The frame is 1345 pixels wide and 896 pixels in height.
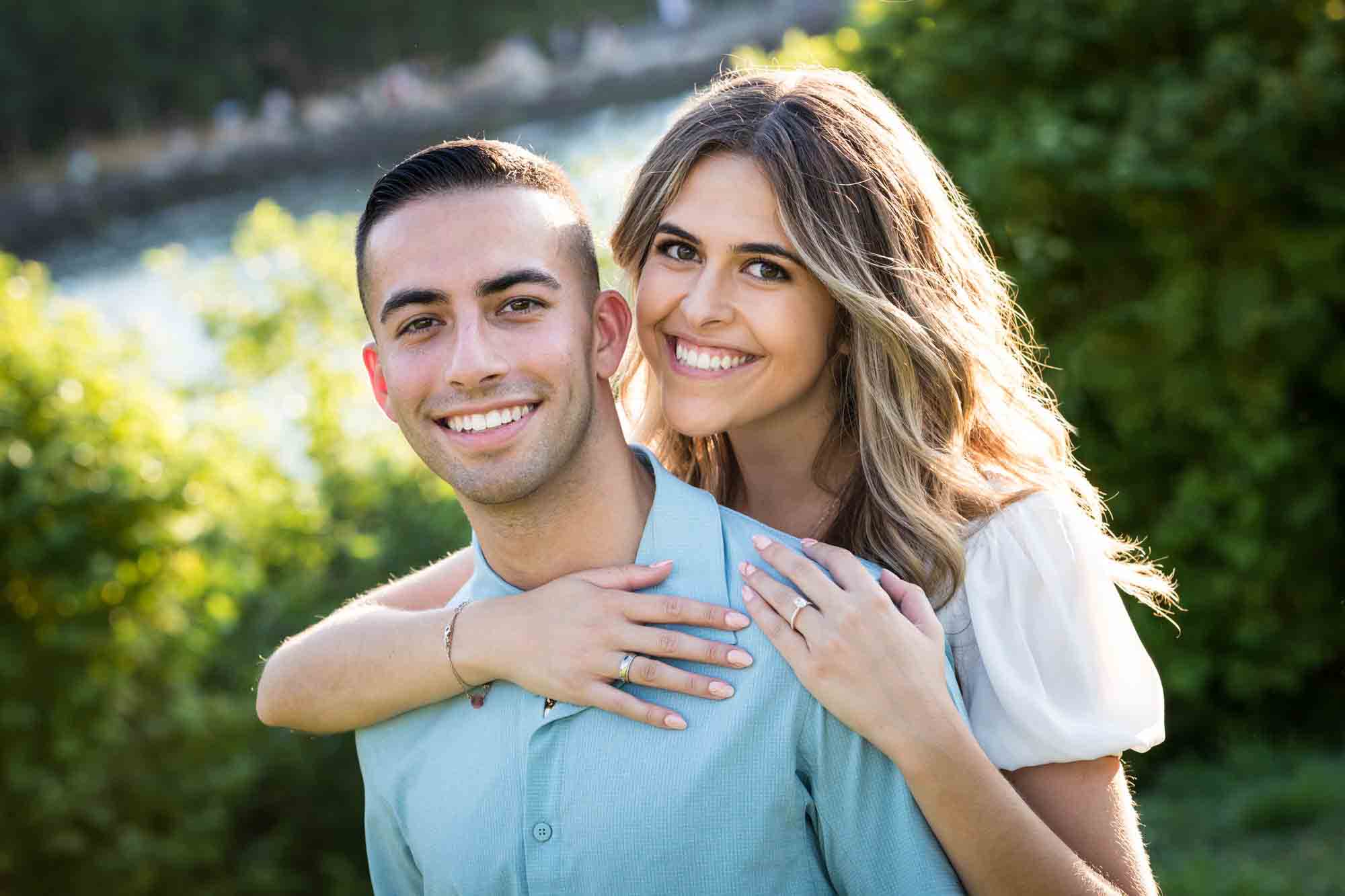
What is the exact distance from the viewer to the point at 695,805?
227 centimetres

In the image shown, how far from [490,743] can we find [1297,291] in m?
3.88

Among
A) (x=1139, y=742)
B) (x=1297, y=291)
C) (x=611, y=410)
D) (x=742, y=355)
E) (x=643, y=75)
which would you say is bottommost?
(x=1139, y=742)

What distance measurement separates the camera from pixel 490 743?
246 centimetres

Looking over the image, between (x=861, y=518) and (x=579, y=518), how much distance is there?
64cm

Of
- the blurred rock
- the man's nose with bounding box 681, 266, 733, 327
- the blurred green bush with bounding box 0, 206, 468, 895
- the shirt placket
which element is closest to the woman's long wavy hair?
the man's nose with bounding box 681, 266, 733, 327

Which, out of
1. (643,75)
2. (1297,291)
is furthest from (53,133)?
(1297,291)

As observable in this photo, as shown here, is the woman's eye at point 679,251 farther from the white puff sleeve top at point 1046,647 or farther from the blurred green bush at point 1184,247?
the blurred green bush at point 1184,247

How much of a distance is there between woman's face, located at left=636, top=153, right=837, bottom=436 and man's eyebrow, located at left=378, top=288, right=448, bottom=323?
1.91 ft

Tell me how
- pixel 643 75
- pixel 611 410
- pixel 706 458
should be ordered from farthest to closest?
pixel 643 75 → pixel 706 458 → pixel 611 410

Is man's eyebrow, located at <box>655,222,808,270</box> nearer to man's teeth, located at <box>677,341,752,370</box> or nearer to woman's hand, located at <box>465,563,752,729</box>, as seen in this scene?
man's teeth, located at <box>677,341,752,370</box>

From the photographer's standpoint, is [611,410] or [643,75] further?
[643,75]

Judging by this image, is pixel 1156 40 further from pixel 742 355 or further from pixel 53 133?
pixel 53 133

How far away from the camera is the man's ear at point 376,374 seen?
104 inches

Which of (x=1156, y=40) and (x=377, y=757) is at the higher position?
(x=1156, y=40)
